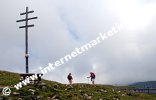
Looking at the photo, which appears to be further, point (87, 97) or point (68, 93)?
point (68, 93)

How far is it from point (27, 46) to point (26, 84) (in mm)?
5470

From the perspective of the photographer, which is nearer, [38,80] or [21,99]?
[21,99]

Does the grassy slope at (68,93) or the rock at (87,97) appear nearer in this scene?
the grassy slope at (68,93)

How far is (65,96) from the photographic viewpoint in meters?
46.4

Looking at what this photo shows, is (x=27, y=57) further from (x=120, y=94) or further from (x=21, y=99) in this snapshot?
(x=120, y=94)

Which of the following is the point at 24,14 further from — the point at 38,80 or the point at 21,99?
the point at 21,99

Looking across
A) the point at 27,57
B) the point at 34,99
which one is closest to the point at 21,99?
the point at 34,99

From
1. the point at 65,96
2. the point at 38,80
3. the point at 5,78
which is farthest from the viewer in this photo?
the point at 5,78

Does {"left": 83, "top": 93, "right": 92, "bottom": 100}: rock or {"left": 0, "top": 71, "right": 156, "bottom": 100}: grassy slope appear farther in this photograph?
{"left": 83, "top": 93, "right": 92, "bottom": 100}: rock

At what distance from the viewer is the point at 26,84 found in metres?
48.4

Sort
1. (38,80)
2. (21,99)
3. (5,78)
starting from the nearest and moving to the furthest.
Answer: (21,99), (38,80), (5,78)

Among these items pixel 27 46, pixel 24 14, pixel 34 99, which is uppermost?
pixel 24 14

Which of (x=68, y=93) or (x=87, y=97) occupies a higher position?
(x=68, y=93)

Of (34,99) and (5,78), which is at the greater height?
(5,78)
